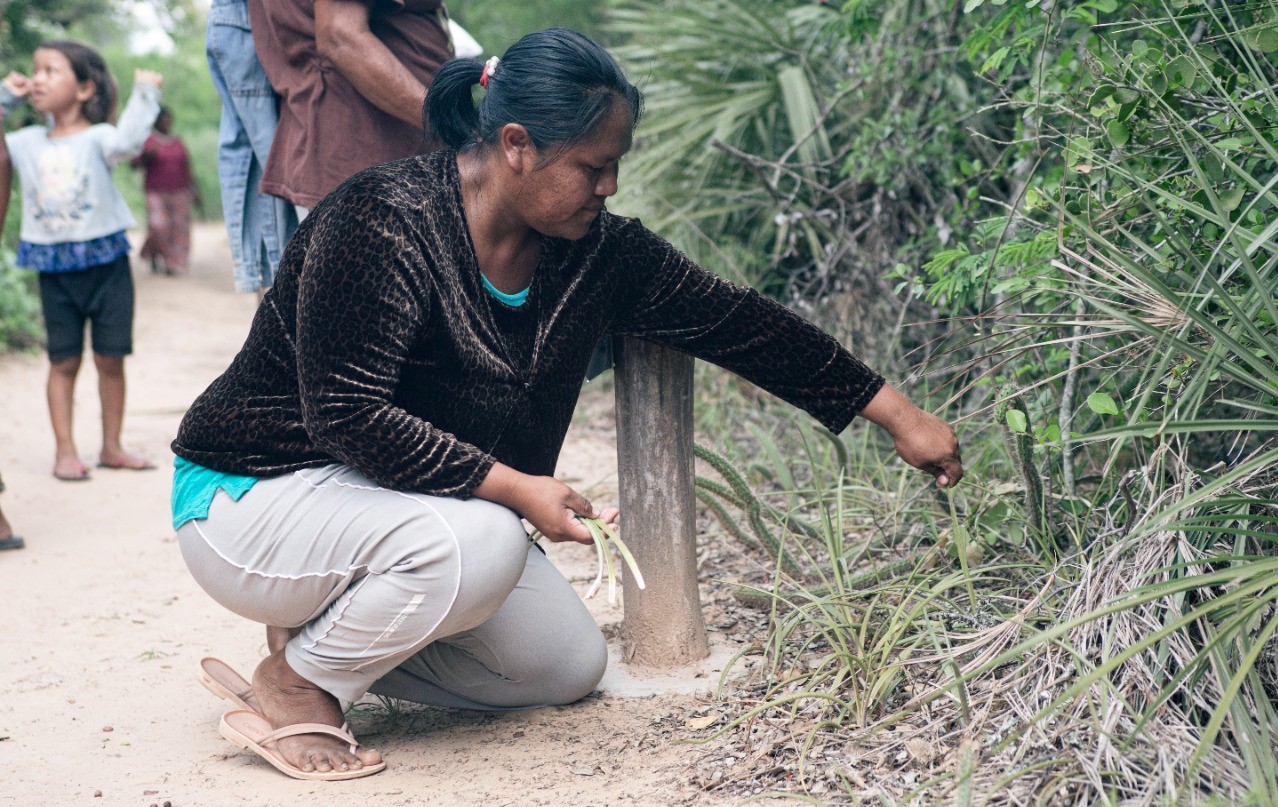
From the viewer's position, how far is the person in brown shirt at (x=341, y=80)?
255 centimetres

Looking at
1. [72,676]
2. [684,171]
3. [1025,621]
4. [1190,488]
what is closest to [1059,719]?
[1025,621]

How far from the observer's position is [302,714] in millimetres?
2268

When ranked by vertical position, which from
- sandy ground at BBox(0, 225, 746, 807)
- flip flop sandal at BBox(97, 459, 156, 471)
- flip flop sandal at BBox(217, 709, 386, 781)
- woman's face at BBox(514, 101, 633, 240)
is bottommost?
flip flop sandal at BBox(97, 459, 156, 471)

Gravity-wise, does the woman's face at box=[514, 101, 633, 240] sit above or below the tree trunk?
above

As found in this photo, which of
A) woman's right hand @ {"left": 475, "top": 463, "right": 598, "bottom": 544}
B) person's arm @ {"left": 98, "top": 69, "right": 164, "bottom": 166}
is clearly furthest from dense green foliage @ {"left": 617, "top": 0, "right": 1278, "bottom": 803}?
person's arm @ {"left": 98, "top": 69, "right": 164, "bottom": 166}

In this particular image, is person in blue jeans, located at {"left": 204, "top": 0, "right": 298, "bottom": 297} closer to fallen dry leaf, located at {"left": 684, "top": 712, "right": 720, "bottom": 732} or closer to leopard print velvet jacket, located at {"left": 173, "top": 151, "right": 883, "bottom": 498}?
leopard print velvet jacket, located at {"left": 173, "top": 151, "right": 883, "bottom": 498}

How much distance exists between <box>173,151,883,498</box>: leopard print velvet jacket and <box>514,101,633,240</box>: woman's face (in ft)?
0.47

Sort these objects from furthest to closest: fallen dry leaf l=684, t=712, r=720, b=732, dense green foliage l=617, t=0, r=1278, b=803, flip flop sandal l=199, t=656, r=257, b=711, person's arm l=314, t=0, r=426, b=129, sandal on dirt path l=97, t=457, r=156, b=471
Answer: sandal on dirt path l=97, t=457, r=156, b=471
person's arm l=314, t=0, r=426, b=129
flip flop sandal l=199, t=656, r=257, b=711
fallen dry leaf l=684, t=712, r=720, b=732
dense green foliage l=617, t=0, r=1278, b=803

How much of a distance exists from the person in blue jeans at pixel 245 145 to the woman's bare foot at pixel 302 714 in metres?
0.91

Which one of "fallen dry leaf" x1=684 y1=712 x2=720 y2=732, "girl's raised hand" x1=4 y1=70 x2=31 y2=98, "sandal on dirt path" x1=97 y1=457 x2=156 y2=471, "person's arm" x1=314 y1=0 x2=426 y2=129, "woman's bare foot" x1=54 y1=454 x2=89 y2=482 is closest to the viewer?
"fallen dry leaf" x1=684 y1=712 x2=720 y2=732

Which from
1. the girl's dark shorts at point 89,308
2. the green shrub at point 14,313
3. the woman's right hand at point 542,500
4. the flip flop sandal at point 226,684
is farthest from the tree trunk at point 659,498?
the green shrub at point 14,313

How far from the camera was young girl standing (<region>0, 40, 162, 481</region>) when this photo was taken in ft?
15.4

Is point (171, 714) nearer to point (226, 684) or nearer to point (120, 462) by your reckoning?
point (226, 684)

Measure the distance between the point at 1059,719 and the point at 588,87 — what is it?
4.13 feet
